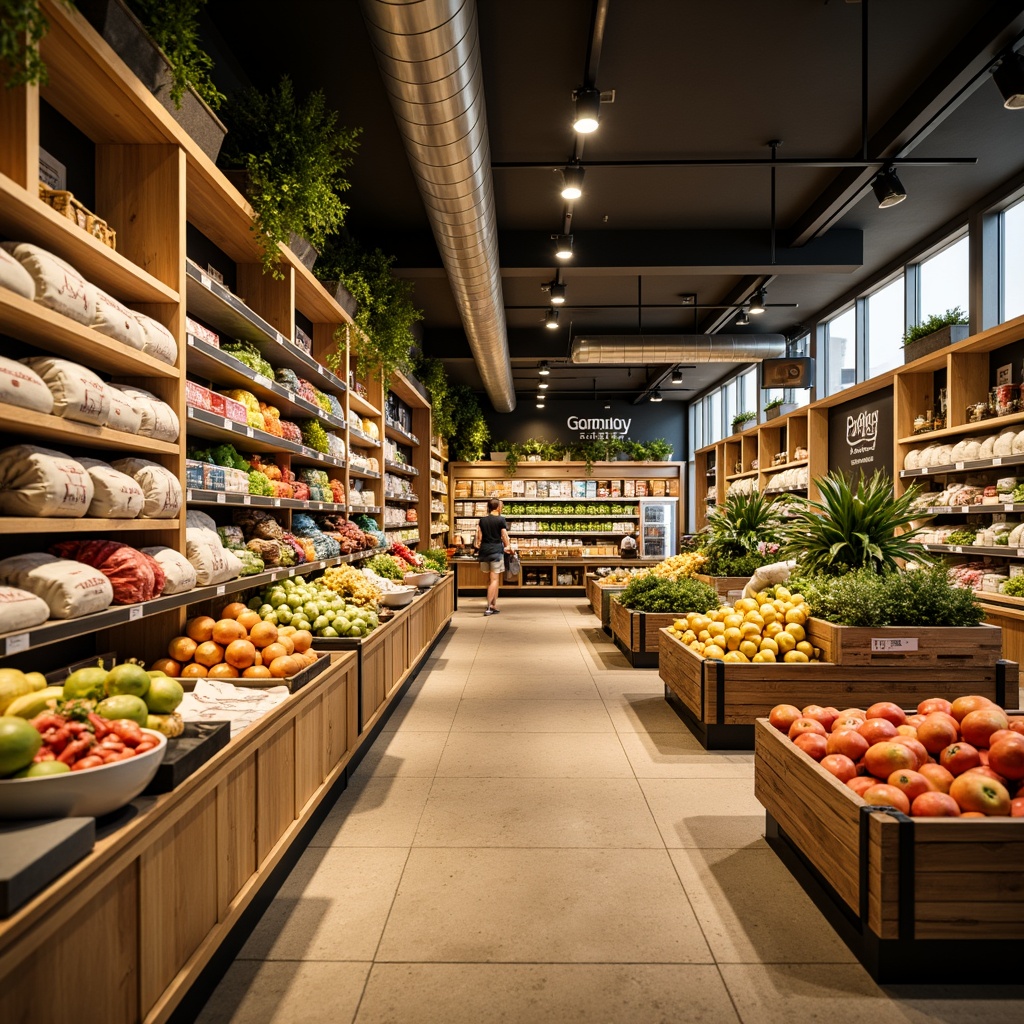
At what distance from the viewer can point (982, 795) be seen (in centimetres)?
224

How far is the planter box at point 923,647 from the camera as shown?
13.8 feet

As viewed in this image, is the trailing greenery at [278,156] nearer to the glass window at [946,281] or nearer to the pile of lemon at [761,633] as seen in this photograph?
the pile of lemon at [761,633]

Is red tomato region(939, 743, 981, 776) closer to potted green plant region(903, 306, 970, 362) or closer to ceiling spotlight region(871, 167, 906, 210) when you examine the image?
ceiling spotlight region(871, 167, 906, 210)

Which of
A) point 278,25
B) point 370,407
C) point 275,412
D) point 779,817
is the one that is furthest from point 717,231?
point 779,817

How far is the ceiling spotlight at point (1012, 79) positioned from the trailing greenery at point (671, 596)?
4.05 m

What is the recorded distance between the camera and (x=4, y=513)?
2.15m

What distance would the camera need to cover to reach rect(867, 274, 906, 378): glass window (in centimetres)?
899

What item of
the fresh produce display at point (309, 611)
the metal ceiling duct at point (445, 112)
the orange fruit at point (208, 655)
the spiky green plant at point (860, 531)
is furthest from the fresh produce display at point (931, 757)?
the metal ceiling duct at point (445, 112)

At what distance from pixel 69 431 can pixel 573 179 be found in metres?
4.47

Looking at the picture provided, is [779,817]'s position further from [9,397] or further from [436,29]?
[436,29]

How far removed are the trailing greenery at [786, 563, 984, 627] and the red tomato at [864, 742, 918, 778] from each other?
187 cm

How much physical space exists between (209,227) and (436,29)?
166 centimetres

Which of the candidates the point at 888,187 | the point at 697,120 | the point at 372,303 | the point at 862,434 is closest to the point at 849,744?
the point at 888,187

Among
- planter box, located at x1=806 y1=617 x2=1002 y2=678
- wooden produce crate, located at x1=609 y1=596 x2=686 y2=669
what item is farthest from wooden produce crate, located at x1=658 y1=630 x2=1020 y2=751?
wooden produce crate, located at x1=609 y1=596 x2=686 y2=669
